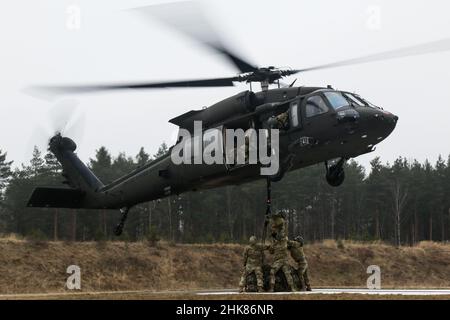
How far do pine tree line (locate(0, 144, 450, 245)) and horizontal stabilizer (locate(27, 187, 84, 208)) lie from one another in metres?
36.6

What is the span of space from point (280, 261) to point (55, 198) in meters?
11.5

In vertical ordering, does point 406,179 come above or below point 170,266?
above

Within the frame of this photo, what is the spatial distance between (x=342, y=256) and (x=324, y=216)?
42265 millimetres

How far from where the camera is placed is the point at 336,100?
19.1 m

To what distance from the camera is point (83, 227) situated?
6362 centimetres

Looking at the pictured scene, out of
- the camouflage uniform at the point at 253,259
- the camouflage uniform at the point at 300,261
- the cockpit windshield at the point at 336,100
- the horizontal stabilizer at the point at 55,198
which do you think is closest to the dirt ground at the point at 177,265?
the horizontal stabilizer at the point at 55,198

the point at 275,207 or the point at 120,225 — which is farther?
the point at 275,207

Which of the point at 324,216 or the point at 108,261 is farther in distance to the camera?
the point at 324,216

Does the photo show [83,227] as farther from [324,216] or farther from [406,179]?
[406,179]

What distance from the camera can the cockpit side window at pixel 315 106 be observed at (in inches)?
→ 748

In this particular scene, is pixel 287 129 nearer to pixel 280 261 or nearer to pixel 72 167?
pixel 280 261

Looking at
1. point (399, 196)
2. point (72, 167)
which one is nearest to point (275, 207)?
point (399, 196)
